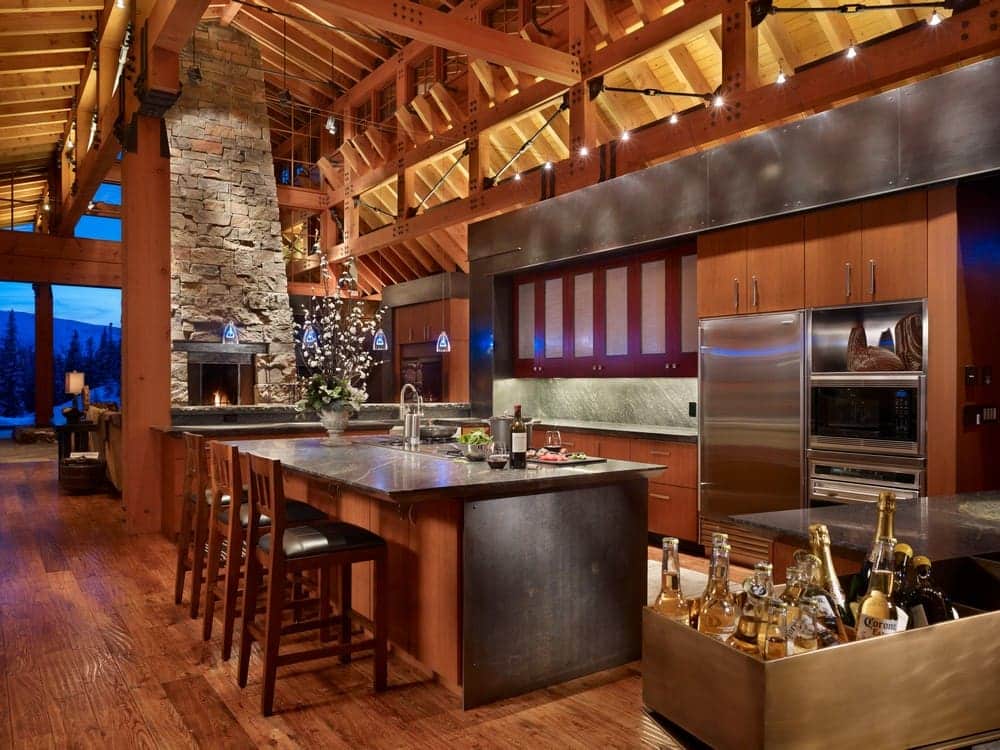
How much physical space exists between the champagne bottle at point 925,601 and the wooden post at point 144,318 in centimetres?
573

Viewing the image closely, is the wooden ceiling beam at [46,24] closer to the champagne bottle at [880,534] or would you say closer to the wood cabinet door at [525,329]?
the wood cabinet door at [525,329]

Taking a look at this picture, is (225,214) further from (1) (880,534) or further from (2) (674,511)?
(1) (880,534)

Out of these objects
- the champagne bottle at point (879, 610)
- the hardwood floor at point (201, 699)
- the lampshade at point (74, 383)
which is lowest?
the hardwood floor at point (201, 699)

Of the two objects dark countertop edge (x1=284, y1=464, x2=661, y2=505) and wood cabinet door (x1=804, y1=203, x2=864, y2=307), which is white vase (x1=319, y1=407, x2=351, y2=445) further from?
wood cabinet door (x1=804, y1=203, x2=864, y2=307)

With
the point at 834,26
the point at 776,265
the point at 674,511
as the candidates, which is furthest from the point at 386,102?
the point at 674,511

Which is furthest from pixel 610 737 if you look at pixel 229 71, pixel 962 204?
pixel 229 71

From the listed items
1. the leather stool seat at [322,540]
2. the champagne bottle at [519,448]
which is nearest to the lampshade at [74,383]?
the leather stool seat at [322,540]

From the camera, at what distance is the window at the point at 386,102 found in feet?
32.9

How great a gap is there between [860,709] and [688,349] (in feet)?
15.7

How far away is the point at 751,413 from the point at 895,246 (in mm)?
1329

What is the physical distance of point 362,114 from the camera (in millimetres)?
10695

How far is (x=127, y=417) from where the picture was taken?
5.74 m

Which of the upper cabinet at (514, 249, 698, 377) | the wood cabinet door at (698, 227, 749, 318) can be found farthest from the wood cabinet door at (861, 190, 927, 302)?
the upper cabinet at (514, 249, 698, 377)

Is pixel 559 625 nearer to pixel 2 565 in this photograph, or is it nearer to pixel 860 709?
pixel 860 709
